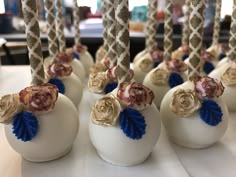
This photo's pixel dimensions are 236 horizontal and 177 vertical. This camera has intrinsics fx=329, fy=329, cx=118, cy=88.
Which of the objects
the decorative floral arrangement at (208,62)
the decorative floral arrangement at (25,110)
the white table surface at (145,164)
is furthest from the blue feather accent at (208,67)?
the decorative floral arrangement at (25,110)

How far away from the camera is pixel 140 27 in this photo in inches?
73.1

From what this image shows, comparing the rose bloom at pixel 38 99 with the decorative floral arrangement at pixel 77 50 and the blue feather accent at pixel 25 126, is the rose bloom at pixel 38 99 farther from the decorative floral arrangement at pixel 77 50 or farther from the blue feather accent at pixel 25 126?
the decorative floral arrangement at pixel 77 50

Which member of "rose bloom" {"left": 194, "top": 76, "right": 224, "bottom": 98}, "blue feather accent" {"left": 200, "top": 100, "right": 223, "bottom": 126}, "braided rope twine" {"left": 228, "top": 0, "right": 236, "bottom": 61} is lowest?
"blue feather accent" {"left": 200, "top": 100, "right": 223, "bottom": 126}

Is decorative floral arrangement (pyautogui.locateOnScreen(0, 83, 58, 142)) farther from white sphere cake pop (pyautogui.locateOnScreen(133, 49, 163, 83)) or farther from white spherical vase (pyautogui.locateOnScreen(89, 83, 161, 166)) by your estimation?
white sphere cake pop (pyautogui.locateOnScreen(133, 49, 163, 83))

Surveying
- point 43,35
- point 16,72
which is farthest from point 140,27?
point 16,72

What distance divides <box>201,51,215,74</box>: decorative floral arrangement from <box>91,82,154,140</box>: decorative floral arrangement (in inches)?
15.7

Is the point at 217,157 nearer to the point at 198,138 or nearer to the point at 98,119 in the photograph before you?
the point at 198,138

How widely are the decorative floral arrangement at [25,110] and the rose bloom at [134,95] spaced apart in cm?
11

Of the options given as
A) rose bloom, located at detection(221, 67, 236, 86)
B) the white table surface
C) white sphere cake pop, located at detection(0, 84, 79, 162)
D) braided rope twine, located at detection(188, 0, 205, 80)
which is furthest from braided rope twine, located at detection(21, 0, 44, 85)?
rose bloom, located at detection(221, 67, 236, 86)

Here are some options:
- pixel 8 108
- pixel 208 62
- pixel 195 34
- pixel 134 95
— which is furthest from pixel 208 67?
pixel 8 108

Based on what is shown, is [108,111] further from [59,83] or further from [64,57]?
[64,57]

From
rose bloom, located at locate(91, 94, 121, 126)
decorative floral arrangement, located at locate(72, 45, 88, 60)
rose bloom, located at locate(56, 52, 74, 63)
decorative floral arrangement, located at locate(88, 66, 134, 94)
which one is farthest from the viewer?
decorative floral arrangement, located at locate(72, 45, 88, 60)

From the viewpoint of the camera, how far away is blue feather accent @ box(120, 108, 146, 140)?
47 centimetres

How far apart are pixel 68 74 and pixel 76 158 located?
0.68ft
